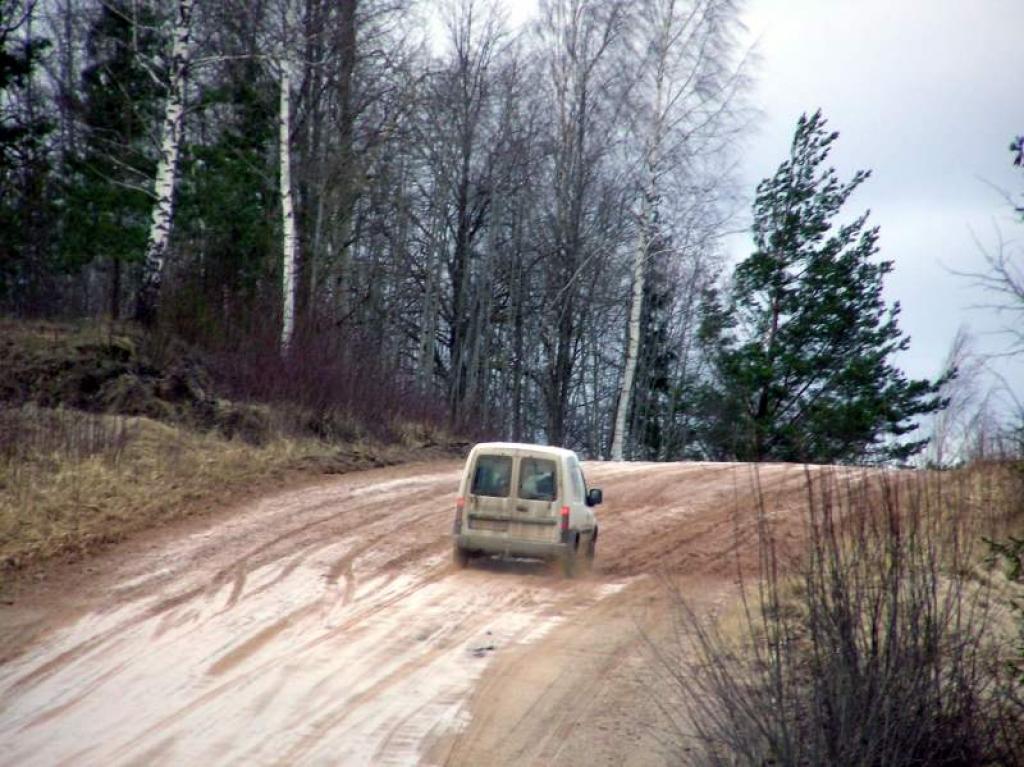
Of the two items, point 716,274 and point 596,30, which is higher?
point 596,30

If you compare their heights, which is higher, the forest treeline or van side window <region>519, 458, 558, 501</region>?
the forest treeline

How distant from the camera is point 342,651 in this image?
11445 millimetres

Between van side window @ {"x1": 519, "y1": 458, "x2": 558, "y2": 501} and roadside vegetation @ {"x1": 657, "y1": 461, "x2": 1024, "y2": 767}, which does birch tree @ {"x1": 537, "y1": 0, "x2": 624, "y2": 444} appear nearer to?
van side window @ {"x1": 519, "y1": 458, "x2": 558, "y2": 501}

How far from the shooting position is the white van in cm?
1570

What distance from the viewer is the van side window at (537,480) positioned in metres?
15.8

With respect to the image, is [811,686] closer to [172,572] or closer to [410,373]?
[172,572]

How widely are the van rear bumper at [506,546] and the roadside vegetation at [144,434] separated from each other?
447cm

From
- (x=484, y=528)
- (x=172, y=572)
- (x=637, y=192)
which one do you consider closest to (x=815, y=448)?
(x=637, y=192)

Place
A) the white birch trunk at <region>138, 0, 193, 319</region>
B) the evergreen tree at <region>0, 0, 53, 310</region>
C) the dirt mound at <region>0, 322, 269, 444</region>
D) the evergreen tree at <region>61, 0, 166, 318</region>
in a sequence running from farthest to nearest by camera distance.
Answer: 1. the evergreen tree at <region>0, 0, 53, 310</region>
2. the evergreen tree at <region>61, 0, 166, 318</region>
3. the white birch trunk at <region>138, 0, 193, 319</region>
4. the dirt mound at <region>0, 322, 269, 444</region>

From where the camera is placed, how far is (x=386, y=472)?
79.6 ft

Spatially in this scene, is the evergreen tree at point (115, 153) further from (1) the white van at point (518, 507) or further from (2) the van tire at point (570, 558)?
(2) the van tire at point (570, 558)

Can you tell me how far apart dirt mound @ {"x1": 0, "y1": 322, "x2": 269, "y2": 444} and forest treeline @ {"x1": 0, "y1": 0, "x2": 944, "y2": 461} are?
5.11 feet

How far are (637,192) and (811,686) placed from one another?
3498 cm

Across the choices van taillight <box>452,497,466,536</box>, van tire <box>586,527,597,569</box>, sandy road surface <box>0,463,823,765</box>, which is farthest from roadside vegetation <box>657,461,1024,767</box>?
van tire <box>586,527,597,569</box>
